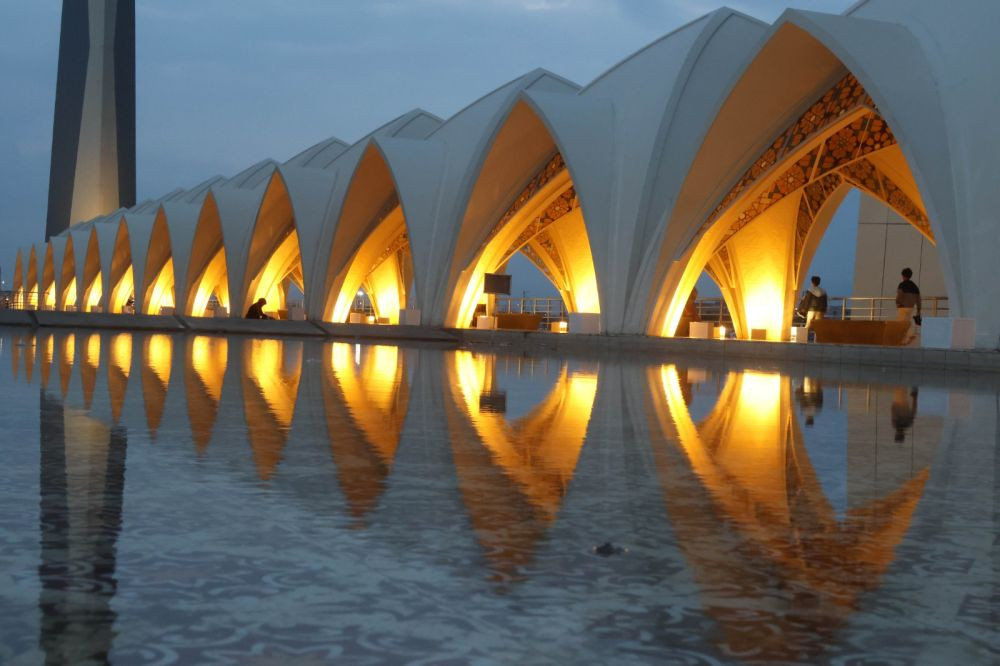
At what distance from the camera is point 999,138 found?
15.0 m

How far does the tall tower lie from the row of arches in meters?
53.8

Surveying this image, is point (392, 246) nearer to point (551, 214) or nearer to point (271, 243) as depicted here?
point (271, 243)

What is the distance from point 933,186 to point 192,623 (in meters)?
15.5

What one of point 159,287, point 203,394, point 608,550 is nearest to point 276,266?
point 159,287

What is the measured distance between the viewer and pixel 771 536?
2.70 meters

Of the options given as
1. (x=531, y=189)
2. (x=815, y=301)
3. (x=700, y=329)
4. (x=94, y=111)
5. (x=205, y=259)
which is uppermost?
(x=94, y=111)

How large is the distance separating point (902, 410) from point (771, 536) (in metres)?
4.88

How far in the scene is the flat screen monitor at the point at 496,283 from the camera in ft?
89.5

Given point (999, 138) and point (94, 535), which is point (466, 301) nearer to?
point (999, 138)

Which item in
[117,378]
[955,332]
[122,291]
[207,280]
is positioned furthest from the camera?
[122,291]

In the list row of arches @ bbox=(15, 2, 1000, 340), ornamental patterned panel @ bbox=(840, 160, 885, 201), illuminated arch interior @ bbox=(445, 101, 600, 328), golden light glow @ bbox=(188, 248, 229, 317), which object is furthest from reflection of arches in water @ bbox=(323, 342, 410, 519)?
golden light glow @ bbox=(188, 248, 229, 317)

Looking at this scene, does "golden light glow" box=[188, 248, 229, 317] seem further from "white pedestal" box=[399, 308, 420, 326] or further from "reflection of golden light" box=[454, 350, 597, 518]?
"reflection of golden light" box=[454, 350, 597, 518]

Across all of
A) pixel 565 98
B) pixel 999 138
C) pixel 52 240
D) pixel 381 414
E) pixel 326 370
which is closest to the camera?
pixel 381 414

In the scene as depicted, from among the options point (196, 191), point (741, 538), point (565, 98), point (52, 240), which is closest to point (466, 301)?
point (565, 98)
